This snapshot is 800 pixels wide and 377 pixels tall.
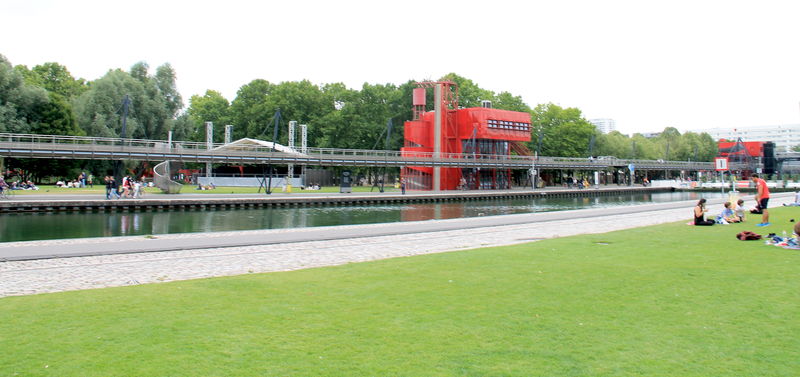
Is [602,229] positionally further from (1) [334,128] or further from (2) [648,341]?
(1) [334,128]

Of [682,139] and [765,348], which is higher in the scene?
[682,139]

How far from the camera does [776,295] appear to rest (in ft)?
29.0

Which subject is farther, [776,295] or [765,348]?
[776,295]

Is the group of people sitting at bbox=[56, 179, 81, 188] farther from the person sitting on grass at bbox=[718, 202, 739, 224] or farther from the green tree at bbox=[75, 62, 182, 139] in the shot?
the person sitting on grass at bbox=[718, 202, 739, 224]

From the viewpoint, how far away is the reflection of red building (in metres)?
80.8

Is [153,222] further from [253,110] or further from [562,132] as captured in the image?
[562,132]

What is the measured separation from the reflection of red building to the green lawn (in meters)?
68.2

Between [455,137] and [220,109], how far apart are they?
48.5 meters

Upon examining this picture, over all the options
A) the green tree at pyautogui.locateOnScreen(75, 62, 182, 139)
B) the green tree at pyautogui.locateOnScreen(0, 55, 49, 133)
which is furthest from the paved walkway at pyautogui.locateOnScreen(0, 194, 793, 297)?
the green tree at pyautogui.locateOnScreen(75, 62, 182, 139)

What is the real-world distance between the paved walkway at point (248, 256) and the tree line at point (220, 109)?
5679 centimetres

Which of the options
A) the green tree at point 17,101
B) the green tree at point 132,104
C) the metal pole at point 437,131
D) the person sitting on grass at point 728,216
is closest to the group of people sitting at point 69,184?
the green tree at point 132,104

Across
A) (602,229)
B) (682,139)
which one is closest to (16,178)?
(602,229)

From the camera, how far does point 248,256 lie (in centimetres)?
1605

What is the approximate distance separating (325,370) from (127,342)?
2.69 metres
